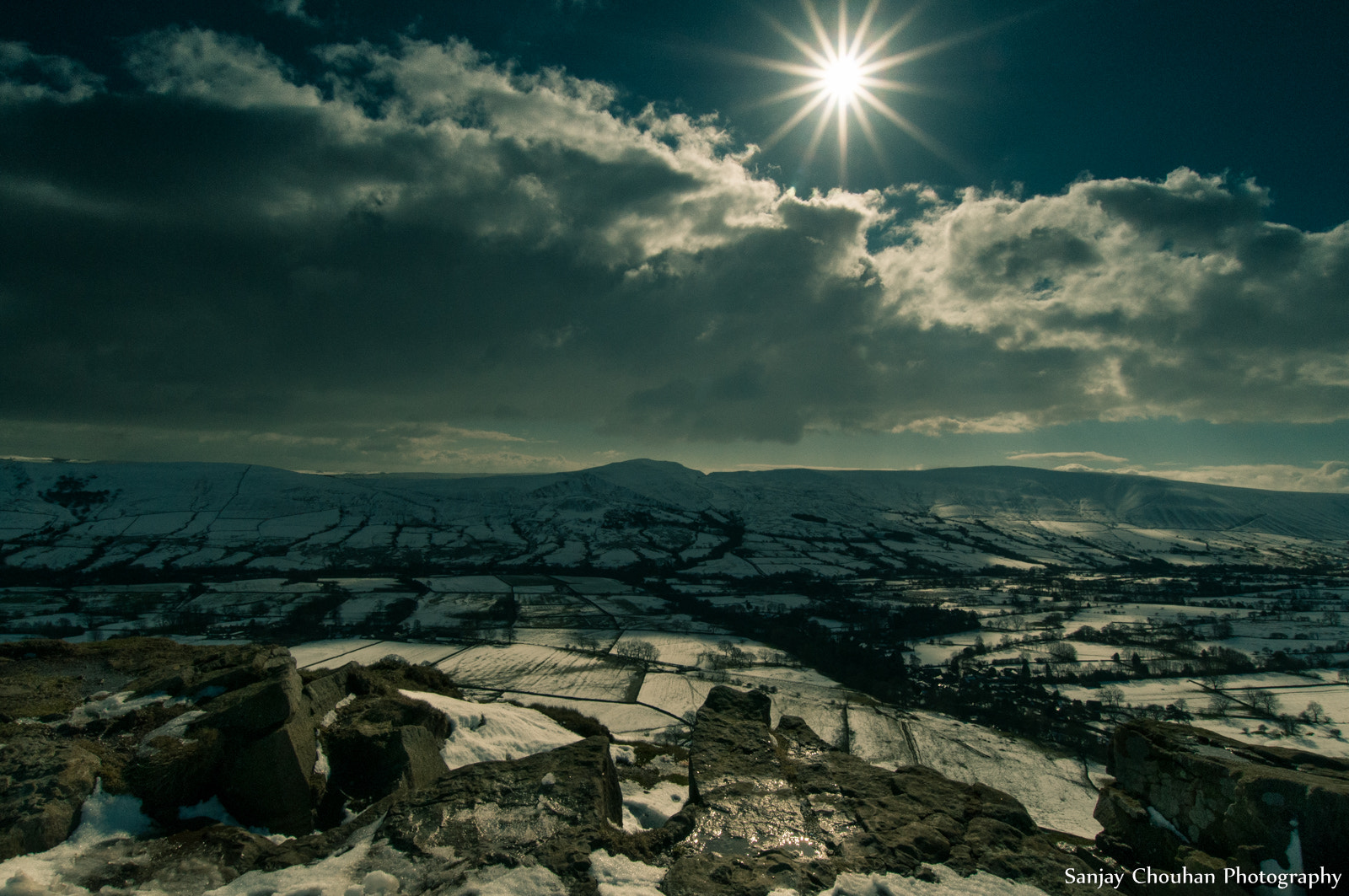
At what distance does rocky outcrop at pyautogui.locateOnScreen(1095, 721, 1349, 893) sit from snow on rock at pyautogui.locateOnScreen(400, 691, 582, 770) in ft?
44.3

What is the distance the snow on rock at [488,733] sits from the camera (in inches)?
611

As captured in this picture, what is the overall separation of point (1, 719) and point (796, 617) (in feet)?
296

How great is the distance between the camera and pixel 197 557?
132000 mm

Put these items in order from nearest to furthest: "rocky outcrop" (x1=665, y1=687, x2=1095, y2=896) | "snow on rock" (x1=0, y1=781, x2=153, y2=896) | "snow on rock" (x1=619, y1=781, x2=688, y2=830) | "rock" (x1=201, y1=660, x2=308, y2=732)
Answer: "snow on rock" (x1=0, y1=781, x2=153, y2=896), "rocky outcrop" (x1=665, y1=687, x2=1095, y2=896), "rock" (x1=201, y1=660, x2=308, y2=732), "snow on rock" (x1=619, y1=781, x2=688, y2=830)

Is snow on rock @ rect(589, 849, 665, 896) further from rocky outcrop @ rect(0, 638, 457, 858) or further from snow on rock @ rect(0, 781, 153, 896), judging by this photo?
snow on rock @ rect(0, 781, 153, 896)

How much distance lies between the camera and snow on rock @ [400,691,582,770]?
15525 millimetres

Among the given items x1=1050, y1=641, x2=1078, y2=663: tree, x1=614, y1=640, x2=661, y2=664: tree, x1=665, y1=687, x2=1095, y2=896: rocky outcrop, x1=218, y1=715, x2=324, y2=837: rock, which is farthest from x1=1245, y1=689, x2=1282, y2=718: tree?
x1=218, y1=715, x2=324, y2=837: rock

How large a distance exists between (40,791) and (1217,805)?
19.4m

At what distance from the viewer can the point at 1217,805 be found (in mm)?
9133

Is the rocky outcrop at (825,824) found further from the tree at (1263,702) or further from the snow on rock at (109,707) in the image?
the tree at (1263,702)

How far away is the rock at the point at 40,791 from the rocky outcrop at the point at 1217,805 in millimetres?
17456

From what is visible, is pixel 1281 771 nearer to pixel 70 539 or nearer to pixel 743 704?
pixel 743 704

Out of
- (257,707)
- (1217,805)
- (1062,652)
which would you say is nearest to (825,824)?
(1217,805)

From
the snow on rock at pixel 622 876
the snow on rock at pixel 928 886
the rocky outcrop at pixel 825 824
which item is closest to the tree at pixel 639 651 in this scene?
the rocky outcrop at pixel 825 824
